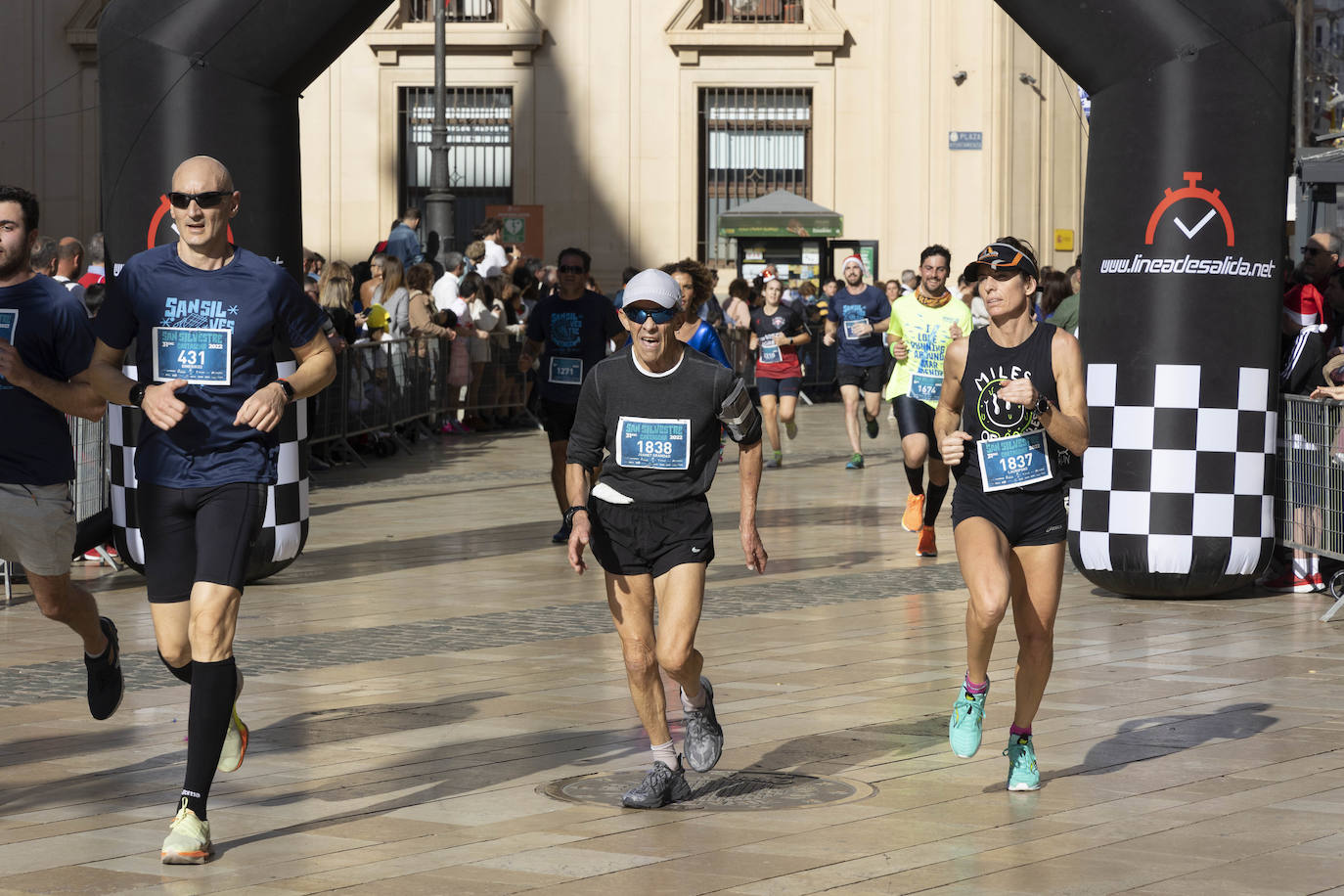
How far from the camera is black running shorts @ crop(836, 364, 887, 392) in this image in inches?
784

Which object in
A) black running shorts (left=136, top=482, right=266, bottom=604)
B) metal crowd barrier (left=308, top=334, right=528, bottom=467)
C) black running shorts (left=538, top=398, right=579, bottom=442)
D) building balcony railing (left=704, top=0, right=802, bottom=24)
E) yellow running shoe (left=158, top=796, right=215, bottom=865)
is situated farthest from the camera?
building balcony railing (left=704, top=0, right=802, bottom=24)

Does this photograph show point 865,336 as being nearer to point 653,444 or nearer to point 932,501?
point 932,501

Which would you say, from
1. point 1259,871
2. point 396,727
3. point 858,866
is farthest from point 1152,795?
point 396,727

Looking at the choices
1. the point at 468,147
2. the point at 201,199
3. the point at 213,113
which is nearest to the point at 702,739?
the point at 201,199

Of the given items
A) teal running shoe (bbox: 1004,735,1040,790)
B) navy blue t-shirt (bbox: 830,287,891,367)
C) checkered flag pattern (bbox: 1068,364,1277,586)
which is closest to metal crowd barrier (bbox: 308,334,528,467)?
navy blue t-shirt (bbox: 830,287,891,367)

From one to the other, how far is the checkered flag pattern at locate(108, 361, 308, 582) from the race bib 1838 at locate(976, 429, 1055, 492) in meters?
4.71

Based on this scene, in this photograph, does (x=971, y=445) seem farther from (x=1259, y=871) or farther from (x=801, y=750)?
(x=1259, y=871)

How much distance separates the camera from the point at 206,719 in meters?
5.88

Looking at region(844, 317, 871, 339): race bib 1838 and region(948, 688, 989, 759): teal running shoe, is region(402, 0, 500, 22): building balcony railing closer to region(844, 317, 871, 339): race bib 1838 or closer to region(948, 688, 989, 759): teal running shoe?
region(844, 317, 871, 339): race bib 1838

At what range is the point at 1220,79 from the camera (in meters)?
10.4

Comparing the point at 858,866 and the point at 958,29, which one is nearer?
the point at 858,866

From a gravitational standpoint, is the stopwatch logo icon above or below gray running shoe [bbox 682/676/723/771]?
above

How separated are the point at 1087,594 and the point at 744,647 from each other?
108 inches

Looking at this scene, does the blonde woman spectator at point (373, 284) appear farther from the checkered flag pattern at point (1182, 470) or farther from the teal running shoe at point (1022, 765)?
the teal running shoe at point (1022, 765)
